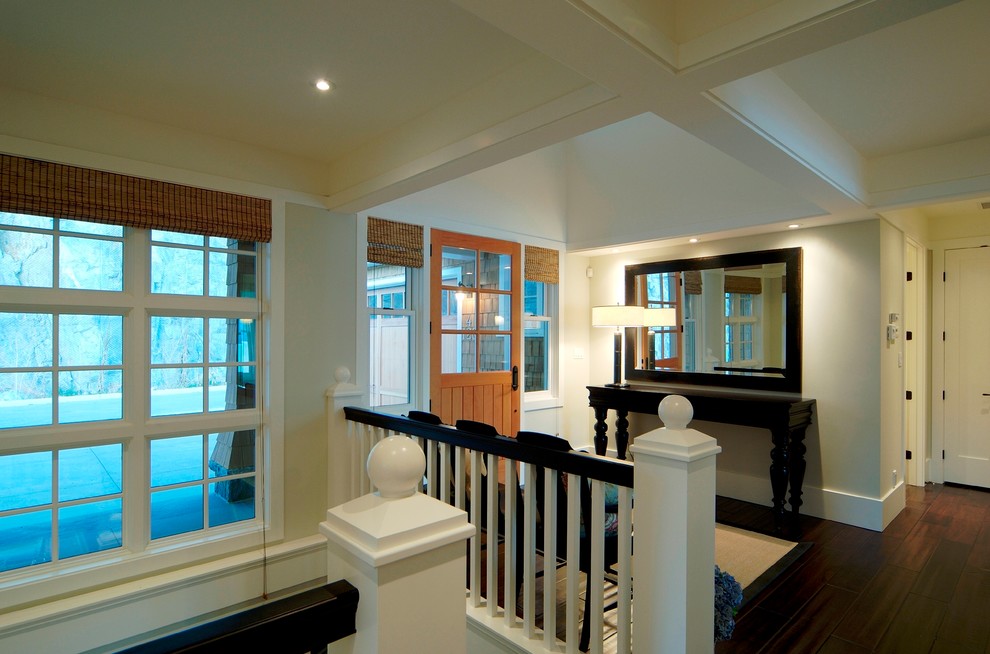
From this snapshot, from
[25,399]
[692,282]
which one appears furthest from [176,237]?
[692,282]

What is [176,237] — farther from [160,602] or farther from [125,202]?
[160,602]

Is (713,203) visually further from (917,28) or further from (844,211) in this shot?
(917,28)

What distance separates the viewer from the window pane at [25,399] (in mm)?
2406

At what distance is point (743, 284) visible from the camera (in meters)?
4.54

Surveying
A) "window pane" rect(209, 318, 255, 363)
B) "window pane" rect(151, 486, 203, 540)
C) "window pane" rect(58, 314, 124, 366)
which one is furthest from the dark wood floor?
"window pane" rect(58, 314, 124, 366)

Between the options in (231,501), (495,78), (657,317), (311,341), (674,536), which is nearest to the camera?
(674,536)

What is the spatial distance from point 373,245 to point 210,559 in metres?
2.19

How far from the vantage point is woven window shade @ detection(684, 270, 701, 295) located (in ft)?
15.8

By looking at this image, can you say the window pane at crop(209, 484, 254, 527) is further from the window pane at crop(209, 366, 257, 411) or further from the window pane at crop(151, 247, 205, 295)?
the window pane at crop(151, 247, 205, 295)

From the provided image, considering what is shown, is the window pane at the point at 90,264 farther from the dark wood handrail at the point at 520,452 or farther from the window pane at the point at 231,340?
the dark wood handrail at the point at 520,452

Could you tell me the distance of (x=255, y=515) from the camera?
309 cm

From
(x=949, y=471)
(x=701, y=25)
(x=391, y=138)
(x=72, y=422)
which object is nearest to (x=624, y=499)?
(x=701, y=25)

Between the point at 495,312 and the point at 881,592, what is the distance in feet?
10.7

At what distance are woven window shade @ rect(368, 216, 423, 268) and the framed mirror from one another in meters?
2.36
